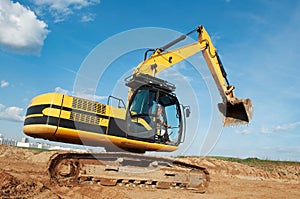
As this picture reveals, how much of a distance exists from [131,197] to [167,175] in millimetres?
2035

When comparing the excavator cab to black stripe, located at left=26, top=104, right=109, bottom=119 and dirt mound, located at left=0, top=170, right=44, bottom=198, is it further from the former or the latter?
dirt mound, located at left=0, top=170, right=44, bottom=198

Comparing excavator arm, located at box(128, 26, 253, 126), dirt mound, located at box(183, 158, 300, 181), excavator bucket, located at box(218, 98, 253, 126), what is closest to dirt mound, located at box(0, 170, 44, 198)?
excavator arm, located at box(128, 26, 253, 126)

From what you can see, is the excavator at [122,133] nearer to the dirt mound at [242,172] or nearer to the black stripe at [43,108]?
the black stripe at [43,108]

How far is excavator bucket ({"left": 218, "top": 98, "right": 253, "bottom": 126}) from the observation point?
9.18 m

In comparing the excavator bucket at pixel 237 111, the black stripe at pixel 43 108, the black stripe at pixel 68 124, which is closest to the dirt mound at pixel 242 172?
the excavator bucket at pixel 237 111

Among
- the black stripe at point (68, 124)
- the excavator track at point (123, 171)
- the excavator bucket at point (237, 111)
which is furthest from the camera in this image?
the excavator bucket at point (237, 111)

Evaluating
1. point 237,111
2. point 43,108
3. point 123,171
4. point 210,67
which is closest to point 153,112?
point 123,171

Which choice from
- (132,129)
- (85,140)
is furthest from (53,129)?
(132,129)

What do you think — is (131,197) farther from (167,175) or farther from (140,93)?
(140,93)

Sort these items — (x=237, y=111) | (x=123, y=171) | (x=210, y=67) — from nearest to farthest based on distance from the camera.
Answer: (x=123, y=171) < (x=237, y=111) < (x=210, y=67)

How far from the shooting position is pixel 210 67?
10477 mm

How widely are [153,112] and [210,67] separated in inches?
156

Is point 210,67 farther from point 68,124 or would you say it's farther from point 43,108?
point 43,108

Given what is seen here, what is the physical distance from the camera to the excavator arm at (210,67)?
9.34m
